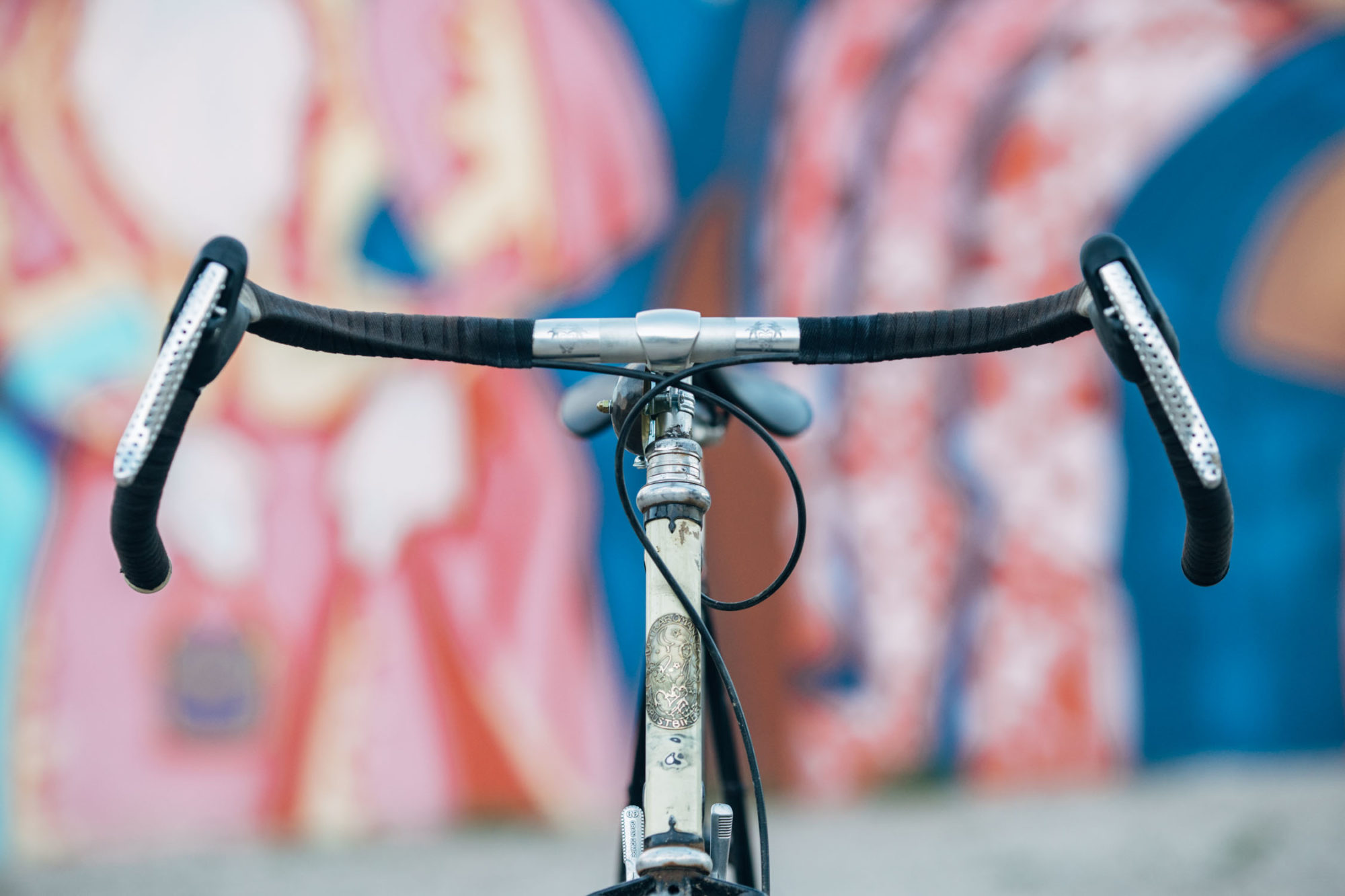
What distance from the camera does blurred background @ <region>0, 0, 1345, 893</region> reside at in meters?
3.87

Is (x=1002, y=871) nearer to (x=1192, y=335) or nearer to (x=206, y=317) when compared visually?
(x=1192, y=335)

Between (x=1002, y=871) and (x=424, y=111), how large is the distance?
3.60 m

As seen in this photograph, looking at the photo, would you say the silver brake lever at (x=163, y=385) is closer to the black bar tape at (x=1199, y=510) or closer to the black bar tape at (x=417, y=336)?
the black bar tape at (x=417, y=336)

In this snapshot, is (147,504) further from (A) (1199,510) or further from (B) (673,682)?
(A) (1199,510)

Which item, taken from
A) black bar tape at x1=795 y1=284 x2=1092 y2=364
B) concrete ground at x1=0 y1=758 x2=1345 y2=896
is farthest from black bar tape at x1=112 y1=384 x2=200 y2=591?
concrete ground at x1=0 y1=758 x2=1345 y2=896

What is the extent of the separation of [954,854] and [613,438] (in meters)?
1.91

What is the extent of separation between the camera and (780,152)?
14.0ft

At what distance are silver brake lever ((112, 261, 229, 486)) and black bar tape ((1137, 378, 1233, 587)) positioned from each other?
761 millimetres

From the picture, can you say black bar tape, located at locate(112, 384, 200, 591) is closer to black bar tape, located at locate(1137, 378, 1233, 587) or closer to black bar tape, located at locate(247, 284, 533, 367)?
black bar tape, located at locate(247, 284, 533, 367)

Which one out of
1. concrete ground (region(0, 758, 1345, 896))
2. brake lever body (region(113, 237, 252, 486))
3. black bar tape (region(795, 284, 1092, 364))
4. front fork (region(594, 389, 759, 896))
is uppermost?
concrete ground (region(0, 758, 1345, 896))

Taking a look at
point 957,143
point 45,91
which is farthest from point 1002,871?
point 45,91

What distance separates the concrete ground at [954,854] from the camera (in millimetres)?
3311

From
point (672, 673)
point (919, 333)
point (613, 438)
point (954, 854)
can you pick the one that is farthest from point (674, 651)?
point (613, 438)

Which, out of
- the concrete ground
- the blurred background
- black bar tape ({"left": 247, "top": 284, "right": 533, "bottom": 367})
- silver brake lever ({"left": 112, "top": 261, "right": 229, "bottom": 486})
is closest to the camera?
silver brake lever ({"left": 112, "top": 261, "right": 229, "bottom": 486})
